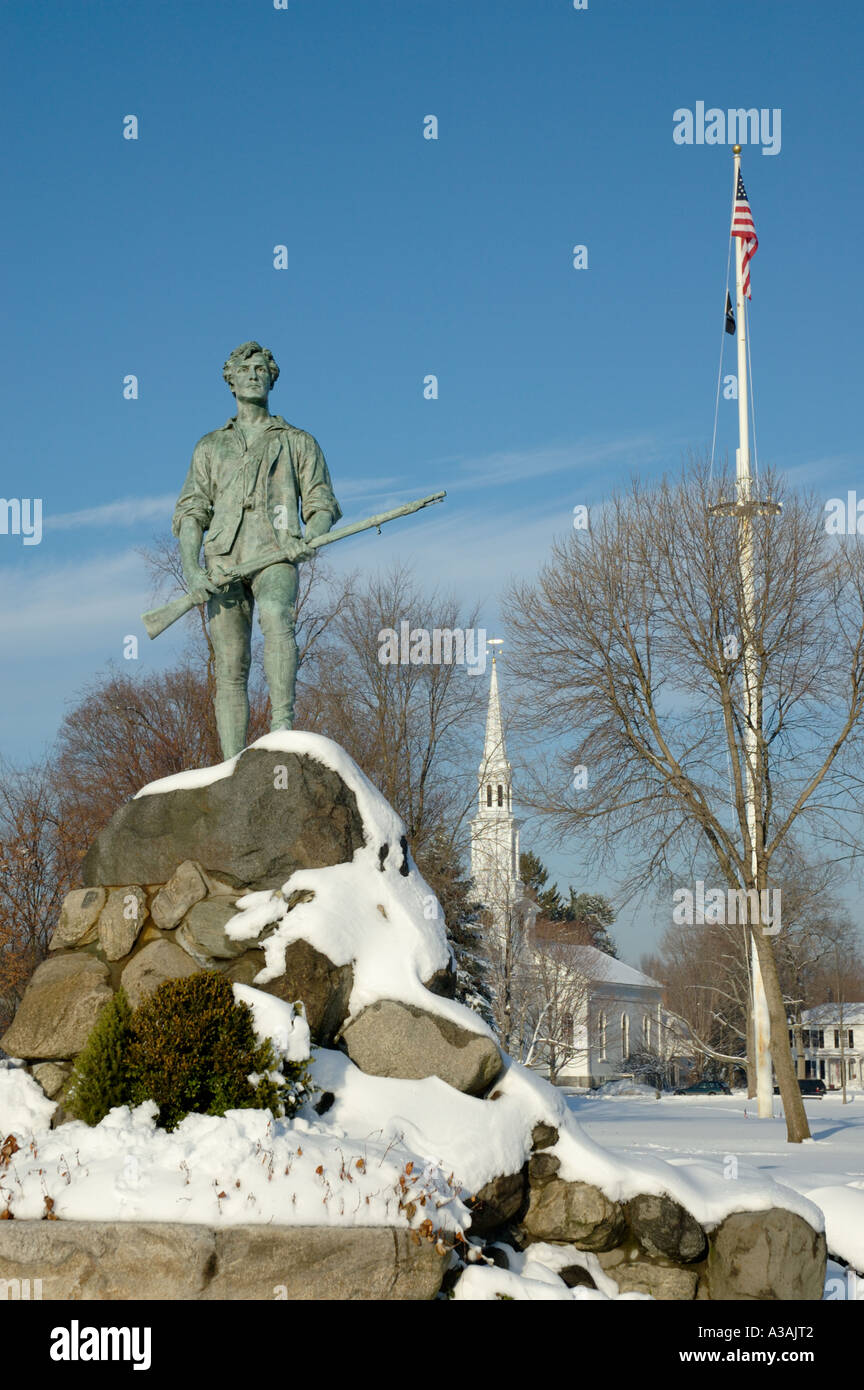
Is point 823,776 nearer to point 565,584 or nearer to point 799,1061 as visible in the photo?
point 565,584

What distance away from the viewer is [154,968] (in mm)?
8539

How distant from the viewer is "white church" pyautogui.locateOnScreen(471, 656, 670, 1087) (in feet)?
107

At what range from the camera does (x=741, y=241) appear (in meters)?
25.9

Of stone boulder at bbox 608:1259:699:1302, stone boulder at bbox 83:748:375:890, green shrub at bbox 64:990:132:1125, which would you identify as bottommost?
stone boulder at bbox 608:1259:699:1302

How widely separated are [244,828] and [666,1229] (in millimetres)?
3661

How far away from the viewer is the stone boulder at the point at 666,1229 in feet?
26.7

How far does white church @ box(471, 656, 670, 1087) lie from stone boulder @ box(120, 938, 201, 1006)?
51.9ft

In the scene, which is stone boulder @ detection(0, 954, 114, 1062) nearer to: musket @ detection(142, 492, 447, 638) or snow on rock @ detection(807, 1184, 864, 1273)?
musket @ detection(142, 492, 447, 638)

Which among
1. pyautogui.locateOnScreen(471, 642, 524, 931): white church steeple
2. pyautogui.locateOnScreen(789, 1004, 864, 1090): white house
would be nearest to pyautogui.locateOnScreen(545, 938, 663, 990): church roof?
pyautogui.locateOnScreen(789, 1004, 864, 1090): white house

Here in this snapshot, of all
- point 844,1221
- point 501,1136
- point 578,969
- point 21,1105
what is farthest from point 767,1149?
point 578,969

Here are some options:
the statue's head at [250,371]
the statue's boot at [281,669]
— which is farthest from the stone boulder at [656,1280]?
the statue's head at [250,371]

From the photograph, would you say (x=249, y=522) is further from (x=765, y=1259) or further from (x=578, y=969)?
(x=578, y=969)

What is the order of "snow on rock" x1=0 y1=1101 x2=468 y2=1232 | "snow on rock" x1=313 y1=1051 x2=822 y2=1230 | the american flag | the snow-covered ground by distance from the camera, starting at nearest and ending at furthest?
"snow on rock" x1=0 y1=1101 x2=468 y2=1232 → "snow on rock" x1=313 y1=1051 x2=822 y2=1230 → the snow-covered ground → the american flag
